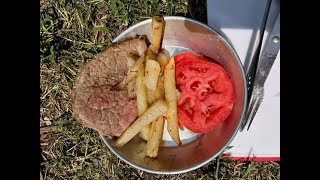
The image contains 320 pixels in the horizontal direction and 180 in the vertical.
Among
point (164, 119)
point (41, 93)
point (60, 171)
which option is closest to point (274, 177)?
point (164, 119)

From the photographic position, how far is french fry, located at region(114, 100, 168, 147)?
172cm

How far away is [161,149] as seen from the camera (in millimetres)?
1935

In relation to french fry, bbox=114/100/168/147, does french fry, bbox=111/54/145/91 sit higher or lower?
higher

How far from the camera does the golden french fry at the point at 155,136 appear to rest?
1.78m

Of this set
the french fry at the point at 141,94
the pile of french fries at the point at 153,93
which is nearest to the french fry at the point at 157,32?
the pile of french fries at the point at 153,93

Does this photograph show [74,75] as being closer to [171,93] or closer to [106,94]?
[106,94]

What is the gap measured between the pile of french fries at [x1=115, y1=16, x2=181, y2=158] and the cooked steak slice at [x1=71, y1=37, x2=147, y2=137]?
39 millimetres

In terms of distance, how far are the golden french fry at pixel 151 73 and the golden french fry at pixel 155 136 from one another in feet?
0.42

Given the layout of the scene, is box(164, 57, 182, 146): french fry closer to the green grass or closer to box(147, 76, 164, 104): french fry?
box(147, 76, 164, 104): french fry

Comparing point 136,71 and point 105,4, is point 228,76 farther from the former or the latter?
point 105,4

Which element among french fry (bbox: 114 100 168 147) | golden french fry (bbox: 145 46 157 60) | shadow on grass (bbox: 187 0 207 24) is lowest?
french fry (bbox: 114 100 168 147)

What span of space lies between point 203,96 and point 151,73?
207 mm

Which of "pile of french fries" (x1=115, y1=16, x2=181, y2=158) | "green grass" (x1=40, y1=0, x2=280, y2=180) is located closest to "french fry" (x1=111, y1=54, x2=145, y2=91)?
"pile of french fries" (x1=115, y1=16, x2=181, y2=158)

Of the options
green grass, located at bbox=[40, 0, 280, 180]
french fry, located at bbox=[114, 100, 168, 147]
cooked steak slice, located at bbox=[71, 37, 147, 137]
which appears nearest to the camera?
french fry, located at bbox=[114, 100, 168, 147]
